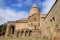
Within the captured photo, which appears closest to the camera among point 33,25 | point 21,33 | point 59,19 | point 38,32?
point 59,19

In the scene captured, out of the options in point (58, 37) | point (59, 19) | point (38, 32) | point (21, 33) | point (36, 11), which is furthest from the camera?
point (36, 11)

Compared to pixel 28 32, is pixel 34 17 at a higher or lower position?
higher

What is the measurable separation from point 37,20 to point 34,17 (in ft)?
4.19

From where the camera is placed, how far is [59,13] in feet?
43.9

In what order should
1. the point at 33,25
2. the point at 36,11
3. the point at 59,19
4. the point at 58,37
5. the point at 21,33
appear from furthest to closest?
the point at 36,11, the point at 33,25, the point at 21,33, the point at 59,19, the point at 58,37

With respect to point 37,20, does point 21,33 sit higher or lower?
lower

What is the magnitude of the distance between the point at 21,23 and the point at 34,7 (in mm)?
7336

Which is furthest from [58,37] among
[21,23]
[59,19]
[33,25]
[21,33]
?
[21,23]

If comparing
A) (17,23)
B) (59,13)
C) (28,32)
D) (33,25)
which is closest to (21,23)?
(17,23)

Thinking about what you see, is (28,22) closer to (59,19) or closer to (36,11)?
(36,11)

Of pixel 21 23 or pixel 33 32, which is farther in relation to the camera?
pixel 21 23

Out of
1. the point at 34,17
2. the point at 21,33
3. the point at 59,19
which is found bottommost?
the point at 21,33

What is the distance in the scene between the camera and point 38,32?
103ft

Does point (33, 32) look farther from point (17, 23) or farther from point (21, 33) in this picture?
point (17, 23)
